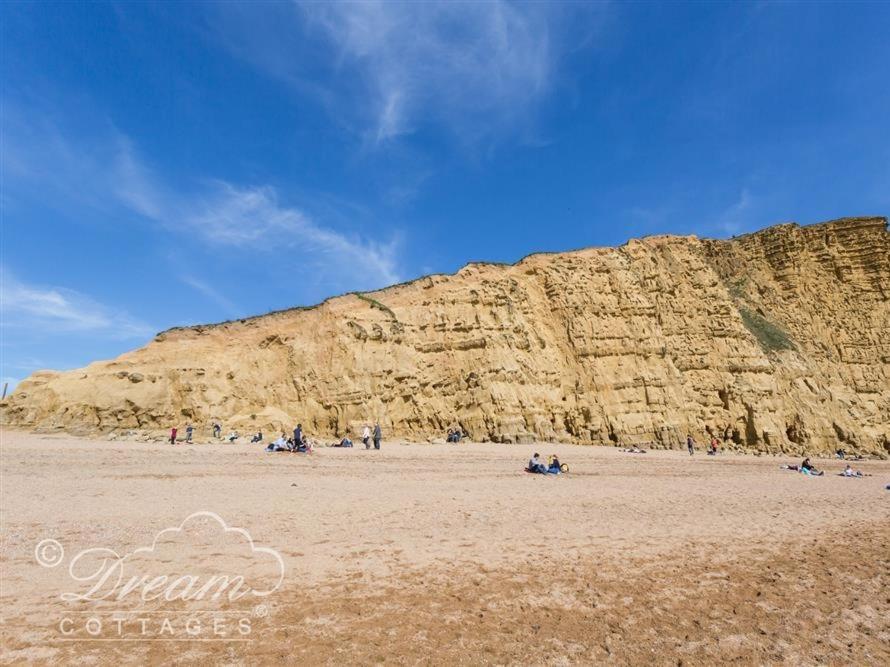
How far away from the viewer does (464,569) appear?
6312 millimetres

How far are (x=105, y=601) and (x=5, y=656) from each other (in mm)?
1157

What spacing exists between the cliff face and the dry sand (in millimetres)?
11604

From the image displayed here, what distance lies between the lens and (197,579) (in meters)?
5.57

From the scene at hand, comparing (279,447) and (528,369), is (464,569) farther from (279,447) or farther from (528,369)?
(528,369)

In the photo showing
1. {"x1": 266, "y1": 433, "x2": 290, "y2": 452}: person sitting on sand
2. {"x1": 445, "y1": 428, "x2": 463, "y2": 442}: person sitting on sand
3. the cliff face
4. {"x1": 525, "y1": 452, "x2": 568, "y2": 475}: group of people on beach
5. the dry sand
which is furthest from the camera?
the cliff face

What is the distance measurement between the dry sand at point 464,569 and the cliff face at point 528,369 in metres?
11.6

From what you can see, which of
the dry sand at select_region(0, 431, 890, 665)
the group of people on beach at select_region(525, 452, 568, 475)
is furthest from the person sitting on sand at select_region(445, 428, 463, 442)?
the dry sand at select_region(0, 431, 890, 665)

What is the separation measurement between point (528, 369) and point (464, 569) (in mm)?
22077

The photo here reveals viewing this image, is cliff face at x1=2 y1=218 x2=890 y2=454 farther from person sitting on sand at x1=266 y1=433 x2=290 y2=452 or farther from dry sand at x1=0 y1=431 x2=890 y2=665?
dry sand at x1=0 y1=431 x2=890 y2=665

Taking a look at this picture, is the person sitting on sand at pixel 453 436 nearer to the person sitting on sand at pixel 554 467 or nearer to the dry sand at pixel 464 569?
the person sitting on sand at pixel 554 467

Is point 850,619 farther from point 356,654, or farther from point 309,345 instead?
point 309,345

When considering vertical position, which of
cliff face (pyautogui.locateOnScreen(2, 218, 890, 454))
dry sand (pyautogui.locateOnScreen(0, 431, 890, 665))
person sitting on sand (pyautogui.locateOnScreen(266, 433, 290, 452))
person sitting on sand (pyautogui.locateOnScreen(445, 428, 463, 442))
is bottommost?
dry sand (pyautogui.locateOnScreen(0, 431, 890, 665))

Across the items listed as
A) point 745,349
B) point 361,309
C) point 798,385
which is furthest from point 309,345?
point 798,385

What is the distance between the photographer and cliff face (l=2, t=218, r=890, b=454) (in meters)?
25.0
